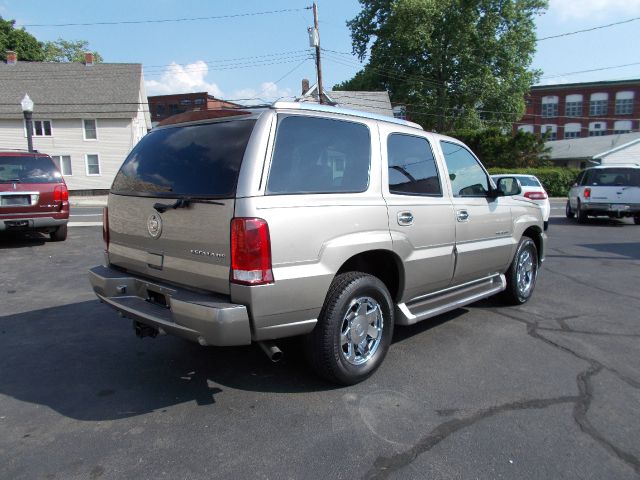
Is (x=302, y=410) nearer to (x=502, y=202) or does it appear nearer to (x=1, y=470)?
(x=1, y=470)

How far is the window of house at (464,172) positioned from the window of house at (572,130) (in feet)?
215

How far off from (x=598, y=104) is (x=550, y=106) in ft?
18.0

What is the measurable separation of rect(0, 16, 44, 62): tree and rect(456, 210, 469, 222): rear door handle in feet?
175

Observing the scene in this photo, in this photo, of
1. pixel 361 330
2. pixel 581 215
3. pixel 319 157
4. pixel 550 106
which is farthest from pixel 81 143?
pixel 550 106

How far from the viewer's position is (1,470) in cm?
262

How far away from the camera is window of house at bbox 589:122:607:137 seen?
199 ft

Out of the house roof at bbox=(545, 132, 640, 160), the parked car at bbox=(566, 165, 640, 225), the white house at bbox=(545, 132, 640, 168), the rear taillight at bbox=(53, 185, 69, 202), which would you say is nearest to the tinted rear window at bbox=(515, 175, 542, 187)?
the parked car at bbox=(566, 165, 640, 225)

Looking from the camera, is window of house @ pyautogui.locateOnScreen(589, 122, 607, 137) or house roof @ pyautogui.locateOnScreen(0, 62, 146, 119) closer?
house roof @ pyautogui.locateOnScreen(0, 62, 146, 119)

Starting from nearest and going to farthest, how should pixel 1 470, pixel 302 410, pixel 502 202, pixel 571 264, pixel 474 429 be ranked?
pixel 1 470 < pixel 474 429 < pixel 302 410 < pixel 502 202 < pixel 571 264

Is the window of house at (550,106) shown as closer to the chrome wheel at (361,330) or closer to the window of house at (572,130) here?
the window of house at (572,130)

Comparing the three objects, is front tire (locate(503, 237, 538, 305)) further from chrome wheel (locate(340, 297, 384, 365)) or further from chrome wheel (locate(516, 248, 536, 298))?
chrome wheel (locate(340, 297, 384, 365))

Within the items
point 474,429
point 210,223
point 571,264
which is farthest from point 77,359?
point 571,264

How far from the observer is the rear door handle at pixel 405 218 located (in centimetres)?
387

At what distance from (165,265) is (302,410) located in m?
1.38
